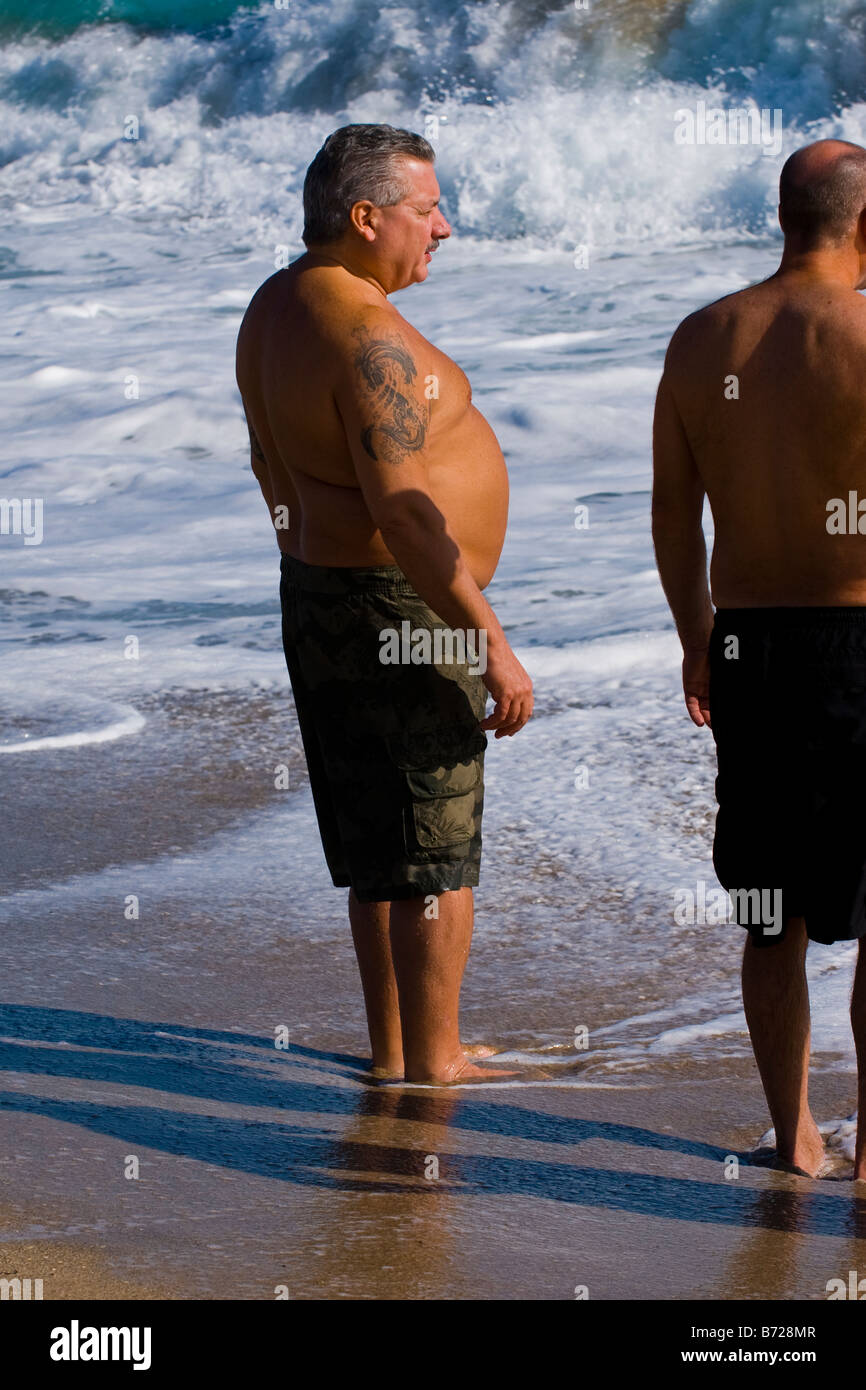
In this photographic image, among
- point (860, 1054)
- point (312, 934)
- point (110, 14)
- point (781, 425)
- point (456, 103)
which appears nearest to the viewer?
point (781, 425)

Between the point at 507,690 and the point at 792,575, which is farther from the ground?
the point at 792,575

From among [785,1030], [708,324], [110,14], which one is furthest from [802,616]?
[110,14]

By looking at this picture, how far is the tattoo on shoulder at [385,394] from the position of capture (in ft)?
8.67

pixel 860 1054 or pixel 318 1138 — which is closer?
pixel 860 1054

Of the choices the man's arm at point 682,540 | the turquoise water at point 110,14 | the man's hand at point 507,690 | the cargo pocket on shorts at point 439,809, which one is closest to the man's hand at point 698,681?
the man's arm at point 682,540

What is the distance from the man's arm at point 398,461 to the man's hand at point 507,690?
6 centimetres

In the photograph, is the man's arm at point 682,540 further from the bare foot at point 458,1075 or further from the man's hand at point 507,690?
the bare foot at point 458,1075

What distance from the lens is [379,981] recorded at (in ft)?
10.0

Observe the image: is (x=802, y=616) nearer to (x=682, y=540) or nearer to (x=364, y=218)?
(x=682, y=540)

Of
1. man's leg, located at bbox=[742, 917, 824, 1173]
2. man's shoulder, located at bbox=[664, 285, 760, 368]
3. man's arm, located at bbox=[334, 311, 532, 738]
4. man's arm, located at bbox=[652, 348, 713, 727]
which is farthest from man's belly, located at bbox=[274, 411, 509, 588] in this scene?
man's leg, located at bbox=[742, 917, 824, 1173]

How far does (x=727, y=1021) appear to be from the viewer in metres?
3.27

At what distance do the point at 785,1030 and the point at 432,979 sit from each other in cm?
67

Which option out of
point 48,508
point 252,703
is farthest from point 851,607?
point 48,508

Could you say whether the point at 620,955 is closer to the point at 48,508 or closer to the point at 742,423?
the point at 742,423
